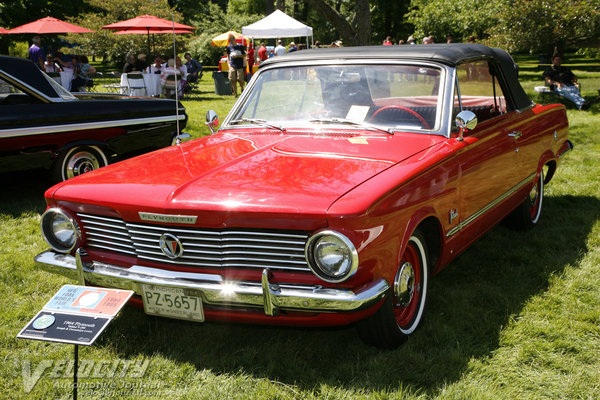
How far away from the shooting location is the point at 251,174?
3262 mm

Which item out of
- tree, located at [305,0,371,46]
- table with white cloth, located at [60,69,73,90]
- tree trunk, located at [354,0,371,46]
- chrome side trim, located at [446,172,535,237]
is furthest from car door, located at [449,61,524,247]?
table with white cloth, located at [60,69,73,90]

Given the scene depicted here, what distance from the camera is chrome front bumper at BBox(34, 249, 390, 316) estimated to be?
2768mm

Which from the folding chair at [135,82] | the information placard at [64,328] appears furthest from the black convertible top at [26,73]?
the folding chair at [135,82]

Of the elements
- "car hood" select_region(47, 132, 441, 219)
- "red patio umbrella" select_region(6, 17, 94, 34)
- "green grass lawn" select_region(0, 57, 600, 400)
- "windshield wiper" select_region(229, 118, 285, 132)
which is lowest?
"green grass lawn" select_region(0, 57, 600, 400)

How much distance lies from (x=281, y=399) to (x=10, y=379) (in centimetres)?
145

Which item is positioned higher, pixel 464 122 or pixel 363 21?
pixel 363 21

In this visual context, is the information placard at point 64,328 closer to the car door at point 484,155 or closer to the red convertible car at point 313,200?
the red convertible car at point 313,200

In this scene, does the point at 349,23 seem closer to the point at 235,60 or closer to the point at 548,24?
the point at 235,60

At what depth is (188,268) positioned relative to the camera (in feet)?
10.0

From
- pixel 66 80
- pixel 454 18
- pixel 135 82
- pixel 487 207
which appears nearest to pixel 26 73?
pixel 487 207

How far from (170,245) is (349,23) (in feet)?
29.7

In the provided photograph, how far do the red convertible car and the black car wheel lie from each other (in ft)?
9.12

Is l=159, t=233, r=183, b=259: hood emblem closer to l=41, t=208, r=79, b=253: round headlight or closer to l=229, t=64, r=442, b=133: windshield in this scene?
l=41, t=208, r=79, b=253: round headlight

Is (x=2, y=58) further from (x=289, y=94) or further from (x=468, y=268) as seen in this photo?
(x=468, y=268)
